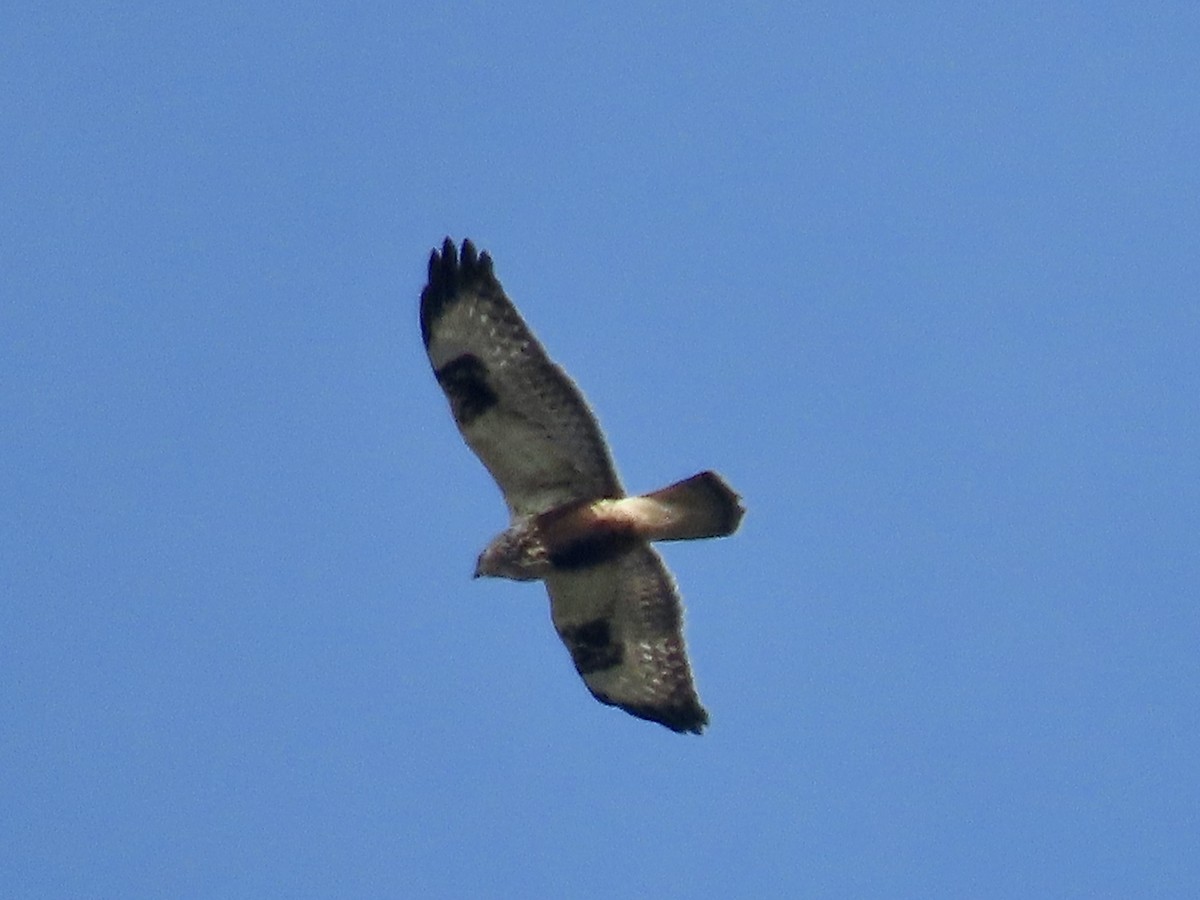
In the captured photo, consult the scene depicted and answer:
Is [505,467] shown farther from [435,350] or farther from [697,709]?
[697,709]

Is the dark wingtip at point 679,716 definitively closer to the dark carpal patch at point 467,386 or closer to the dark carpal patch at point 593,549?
the dark carpal patch at point 593,549

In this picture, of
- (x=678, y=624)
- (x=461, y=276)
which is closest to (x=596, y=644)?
(x=678, y=624)

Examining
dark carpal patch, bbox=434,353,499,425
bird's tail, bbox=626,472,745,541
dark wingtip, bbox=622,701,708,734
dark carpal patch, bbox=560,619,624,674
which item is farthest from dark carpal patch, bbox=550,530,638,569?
dark wingtip, bbox=622,701,708,734

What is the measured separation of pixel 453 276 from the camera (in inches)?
540

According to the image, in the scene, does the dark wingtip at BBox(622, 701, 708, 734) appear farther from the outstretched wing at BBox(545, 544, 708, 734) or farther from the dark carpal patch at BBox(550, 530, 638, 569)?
the dark carpal patch at BBox(550, 530, 638, 569)

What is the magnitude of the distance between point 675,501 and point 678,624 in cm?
122

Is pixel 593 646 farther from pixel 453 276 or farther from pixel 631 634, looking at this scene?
pixel 453 276

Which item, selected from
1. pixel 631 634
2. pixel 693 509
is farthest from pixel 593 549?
pixel 631 634

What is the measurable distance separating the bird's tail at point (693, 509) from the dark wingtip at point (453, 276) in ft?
5.11

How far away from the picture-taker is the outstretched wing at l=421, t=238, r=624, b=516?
13.6m

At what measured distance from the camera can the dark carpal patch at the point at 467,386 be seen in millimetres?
13703

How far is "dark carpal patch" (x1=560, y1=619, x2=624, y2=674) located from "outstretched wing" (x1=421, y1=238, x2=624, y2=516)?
1090 millimetres

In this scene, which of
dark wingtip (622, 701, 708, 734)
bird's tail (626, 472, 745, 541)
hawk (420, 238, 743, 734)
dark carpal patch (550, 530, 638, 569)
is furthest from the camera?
dark wingtip (622, 701, 708, 734)

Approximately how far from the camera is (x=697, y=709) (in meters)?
14.7
